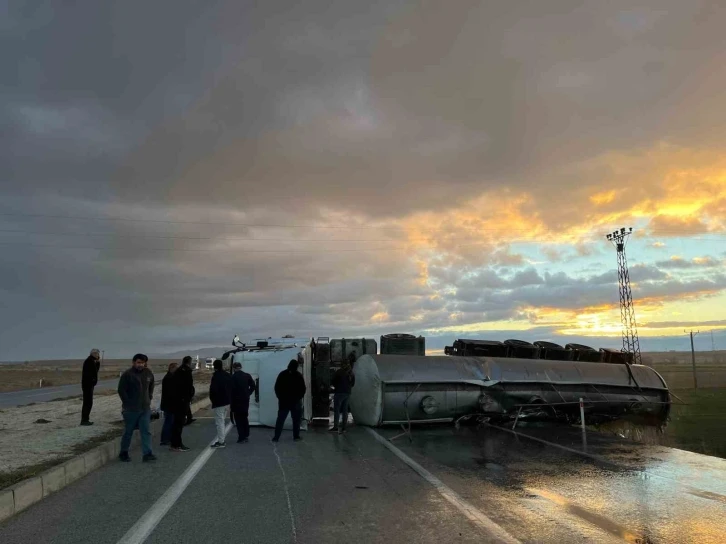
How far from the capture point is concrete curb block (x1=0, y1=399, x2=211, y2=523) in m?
6.95

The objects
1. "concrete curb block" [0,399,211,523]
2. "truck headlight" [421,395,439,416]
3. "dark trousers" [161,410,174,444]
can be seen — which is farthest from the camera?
"truck headlight" [421,395,439,416]

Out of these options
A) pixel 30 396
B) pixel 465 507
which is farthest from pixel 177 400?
pixel 30 396

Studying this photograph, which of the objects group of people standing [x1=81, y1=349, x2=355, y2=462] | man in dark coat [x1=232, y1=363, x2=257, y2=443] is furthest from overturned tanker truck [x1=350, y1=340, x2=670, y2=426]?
man in dark coat [x1=232, y1=363, x2=257, y2=443]

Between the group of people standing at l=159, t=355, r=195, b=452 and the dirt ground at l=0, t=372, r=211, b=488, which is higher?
the group of people standing at l=159, t=355, r=195, b=452

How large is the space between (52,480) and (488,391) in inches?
447

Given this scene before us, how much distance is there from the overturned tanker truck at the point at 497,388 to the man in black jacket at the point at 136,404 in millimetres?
6593

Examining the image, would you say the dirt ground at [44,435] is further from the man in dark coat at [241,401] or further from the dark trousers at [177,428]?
the man in dark coat at [241,401]

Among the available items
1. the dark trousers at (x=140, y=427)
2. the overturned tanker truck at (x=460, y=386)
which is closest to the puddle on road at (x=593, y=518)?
the dark trousers at (x=140, y=427)

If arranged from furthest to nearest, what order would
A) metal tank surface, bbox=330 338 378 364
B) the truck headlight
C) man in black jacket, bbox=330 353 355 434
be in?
metal tank surface, bbox=330 338 378 364 < the truck headlight < man in black jacket, bbox=330 353 355 434

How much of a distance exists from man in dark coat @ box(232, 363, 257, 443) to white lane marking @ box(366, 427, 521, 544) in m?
3.83

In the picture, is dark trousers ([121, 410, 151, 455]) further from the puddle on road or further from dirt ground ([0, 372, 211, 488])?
the puddle on road

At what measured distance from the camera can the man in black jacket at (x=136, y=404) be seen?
10180mm

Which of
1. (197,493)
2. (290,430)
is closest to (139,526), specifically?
(197,493)

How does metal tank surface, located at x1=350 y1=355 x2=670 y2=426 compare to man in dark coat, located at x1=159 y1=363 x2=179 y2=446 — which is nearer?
man in dark coat, located at x1=159 y1=363 x2=179 y2=446
